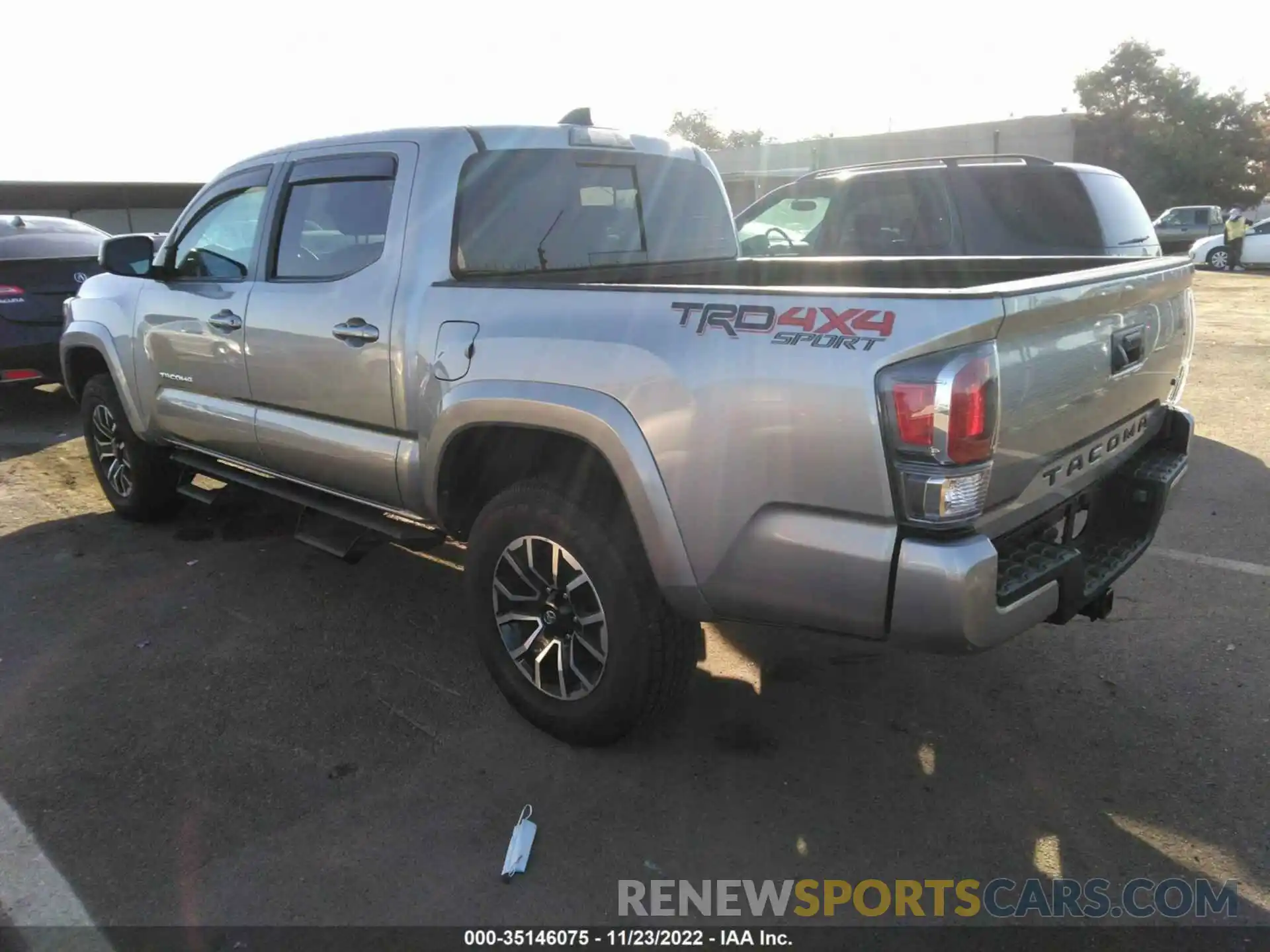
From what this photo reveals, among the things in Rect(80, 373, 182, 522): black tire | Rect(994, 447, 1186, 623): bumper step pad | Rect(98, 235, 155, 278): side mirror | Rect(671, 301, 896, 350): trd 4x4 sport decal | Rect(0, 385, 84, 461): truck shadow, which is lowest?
Rect(0, 385, 84, 461): truck shadow

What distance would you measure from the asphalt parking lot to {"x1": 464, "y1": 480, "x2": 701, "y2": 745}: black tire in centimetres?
17

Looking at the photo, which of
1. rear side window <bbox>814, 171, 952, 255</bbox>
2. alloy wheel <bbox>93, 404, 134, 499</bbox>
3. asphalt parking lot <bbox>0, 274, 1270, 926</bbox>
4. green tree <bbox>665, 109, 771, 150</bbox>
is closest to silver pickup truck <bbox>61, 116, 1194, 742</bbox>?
asphalt parking lot <bbox>0, 274, 1270, 926</bbox>

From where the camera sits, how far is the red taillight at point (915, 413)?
7.07 ft

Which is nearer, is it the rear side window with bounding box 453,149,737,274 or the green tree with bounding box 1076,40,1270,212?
the rear side window with bounding box 453,149,737,274

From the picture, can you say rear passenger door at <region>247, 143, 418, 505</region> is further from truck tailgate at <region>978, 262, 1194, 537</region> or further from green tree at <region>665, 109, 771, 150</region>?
green tree at <region>665, 109, 771, 150</region>

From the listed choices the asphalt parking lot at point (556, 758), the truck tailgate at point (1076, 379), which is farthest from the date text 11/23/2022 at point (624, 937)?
the truck tailgate at point (1076, 379)

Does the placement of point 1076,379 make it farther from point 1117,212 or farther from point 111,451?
point 111,451

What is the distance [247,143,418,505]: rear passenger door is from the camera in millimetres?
3430

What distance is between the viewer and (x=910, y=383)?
7.11 ft

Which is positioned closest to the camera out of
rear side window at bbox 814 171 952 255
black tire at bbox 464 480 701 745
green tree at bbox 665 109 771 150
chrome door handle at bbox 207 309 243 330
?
black tire at bbox 464 480 701 745

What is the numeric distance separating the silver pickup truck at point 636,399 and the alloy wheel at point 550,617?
0.01 meters

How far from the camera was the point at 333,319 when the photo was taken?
3.58m

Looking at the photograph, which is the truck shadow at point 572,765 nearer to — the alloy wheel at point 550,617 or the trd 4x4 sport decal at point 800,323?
the alloy wheel at point 550,617

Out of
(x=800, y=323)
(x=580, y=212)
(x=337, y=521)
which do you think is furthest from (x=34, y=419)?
(x=800, y=323)
